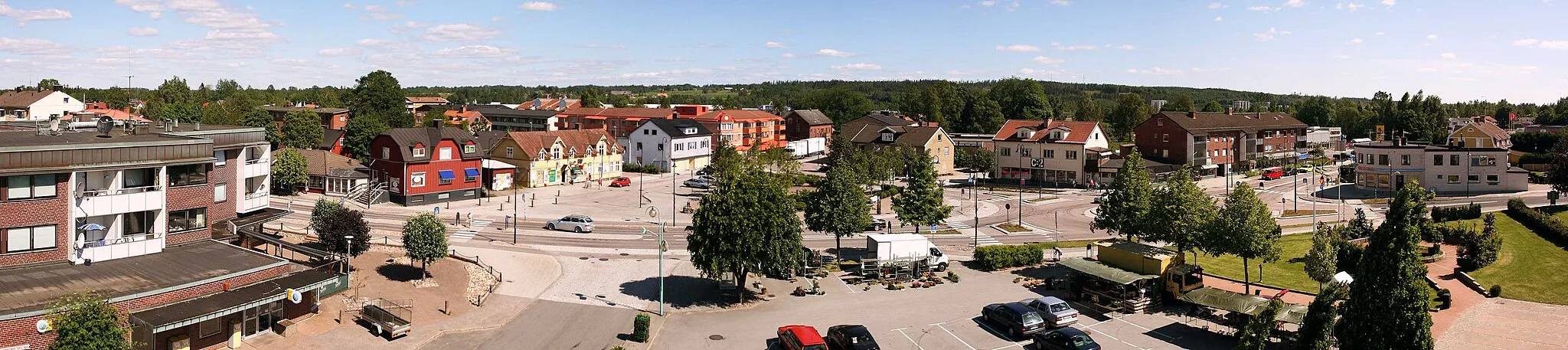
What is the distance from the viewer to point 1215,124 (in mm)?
105000

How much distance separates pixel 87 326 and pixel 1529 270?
54.9m

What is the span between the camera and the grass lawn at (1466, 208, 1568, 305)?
132ft

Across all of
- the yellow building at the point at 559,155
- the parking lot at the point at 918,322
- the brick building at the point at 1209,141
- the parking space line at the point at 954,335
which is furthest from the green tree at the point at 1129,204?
the brick building at the point at 1209,141

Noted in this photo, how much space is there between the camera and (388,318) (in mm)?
33844

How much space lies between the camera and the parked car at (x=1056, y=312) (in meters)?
35.4

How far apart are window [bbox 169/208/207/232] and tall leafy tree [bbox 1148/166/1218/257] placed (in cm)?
4151

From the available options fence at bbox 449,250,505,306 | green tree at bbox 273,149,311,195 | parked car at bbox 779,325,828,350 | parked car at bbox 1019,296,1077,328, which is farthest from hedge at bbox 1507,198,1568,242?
green tree at bbox 273,149,311,195

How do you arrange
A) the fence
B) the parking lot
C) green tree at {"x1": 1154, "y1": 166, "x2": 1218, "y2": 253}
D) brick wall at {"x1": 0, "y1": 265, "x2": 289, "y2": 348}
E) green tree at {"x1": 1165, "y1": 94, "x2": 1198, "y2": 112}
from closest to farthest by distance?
brick wall at {"x1": 0, "y1": 265, "x2": 289, "y2": 348} → the parking lot → the fence → green tree at {"x1": 1154, "y1": 166, "x2": 1218, "y2": 253} → green tree at {"x1": 1165, "y1": 94, "x2": 1198, "y2": 112}

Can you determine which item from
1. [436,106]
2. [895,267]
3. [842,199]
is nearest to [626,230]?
[842,199]

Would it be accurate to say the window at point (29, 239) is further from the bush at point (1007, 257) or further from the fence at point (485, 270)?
the bush at point (1007, 257)

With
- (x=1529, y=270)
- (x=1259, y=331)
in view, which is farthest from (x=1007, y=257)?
(x=1259, y=331)

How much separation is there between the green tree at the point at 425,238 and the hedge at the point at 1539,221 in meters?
55.4

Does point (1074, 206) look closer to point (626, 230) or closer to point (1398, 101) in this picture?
point (626, 230)

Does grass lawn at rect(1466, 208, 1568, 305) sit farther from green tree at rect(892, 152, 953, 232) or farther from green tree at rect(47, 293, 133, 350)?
green tree at rect(47, 293, 133, 350)
